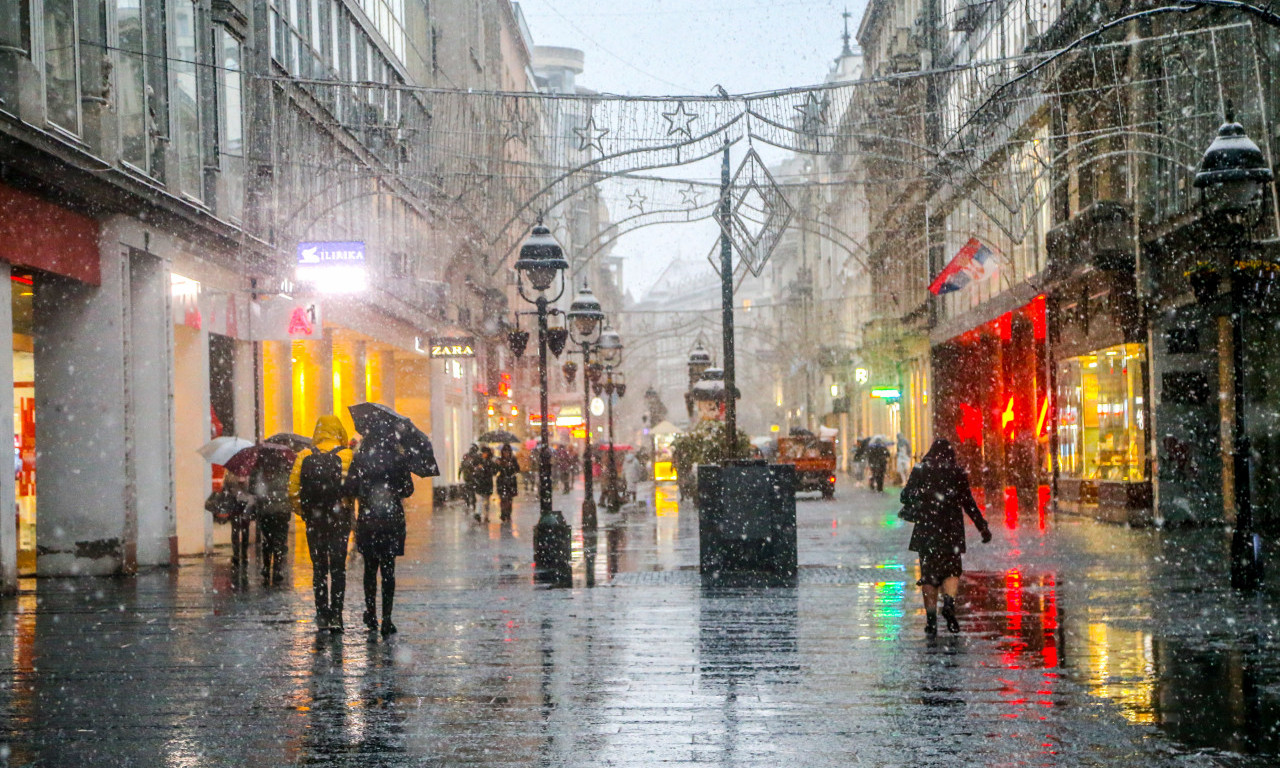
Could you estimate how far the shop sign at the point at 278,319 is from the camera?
26.2 metres

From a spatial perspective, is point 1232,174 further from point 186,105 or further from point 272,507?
point 186,105

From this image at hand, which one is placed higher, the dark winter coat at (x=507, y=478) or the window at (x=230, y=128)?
the window at (x=230, y=128)

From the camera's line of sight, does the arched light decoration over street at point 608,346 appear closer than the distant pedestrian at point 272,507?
No

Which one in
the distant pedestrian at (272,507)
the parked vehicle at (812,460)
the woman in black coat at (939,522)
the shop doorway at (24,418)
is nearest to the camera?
the woman in black coat at (939,522)

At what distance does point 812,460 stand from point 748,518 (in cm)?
2783

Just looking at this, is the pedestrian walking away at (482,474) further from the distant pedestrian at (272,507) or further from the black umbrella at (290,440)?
the distant pedestrian at (272,507)

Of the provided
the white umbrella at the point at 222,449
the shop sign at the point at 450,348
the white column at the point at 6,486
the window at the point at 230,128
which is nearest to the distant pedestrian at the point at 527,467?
the shop sign at the point at 450,348

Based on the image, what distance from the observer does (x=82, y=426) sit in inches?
780

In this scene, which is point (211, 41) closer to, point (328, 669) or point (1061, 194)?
point (328, 669)

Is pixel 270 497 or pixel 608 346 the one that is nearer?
pixel 270 497

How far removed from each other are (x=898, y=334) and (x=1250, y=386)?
31932 millimetres

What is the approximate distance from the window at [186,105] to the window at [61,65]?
4.12m

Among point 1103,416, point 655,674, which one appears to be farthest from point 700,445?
point 655,674

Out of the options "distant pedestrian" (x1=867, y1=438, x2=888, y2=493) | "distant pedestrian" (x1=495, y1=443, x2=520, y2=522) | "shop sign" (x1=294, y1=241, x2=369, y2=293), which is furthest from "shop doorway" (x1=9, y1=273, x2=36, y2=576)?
"distant pedestrian" (x1=867, y1=438, x2=888, y2=493)
